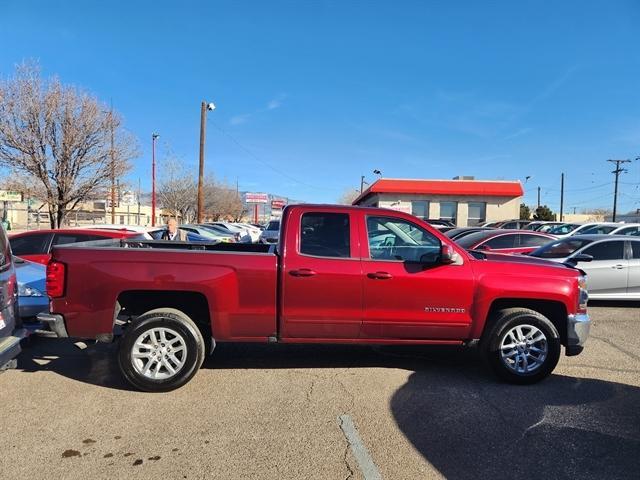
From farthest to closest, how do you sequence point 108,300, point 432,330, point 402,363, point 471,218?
1. point 471,218
2. point 402,363
3. point 432,330
4. point 108,300

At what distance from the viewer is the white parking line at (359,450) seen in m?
3.14

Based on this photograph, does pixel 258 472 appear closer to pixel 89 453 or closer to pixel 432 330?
pixel 89 453

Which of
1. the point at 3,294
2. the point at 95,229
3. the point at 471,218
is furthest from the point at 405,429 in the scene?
the point at 471,218

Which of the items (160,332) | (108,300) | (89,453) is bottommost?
(89,453)

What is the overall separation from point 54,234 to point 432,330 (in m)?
6.97

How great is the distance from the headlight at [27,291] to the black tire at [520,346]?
18.0ft

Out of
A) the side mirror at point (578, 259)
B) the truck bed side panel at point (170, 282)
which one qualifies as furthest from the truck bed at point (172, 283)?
the side mirror at point (578, 259)

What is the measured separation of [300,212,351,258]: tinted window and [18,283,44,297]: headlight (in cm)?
368

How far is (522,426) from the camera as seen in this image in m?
3.87

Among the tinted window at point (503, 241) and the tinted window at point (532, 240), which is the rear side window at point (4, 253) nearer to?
the tinted window at point (503, 241)

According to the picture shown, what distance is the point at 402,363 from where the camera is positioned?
18.1 feet

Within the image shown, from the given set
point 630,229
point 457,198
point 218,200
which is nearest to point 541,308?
point 630,229

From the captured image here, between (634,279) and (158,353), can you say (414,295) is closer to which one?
(158,353)

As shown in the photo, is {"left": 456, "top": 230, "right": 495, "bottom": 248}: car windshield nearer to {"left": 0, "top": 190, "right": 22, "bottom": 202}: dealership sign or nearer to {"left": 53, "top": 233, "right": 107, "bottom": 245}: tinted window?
{"left": 53, "top": 233, "right": 107, "bottom": 245}: tinted window
